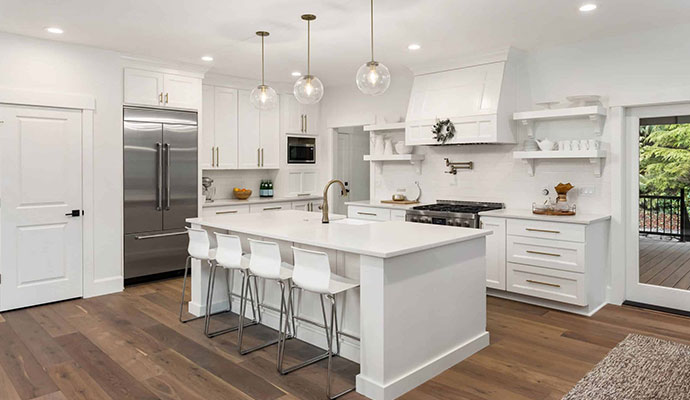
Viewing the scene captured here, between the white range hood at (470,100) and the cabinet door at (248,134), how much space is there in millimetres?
2299

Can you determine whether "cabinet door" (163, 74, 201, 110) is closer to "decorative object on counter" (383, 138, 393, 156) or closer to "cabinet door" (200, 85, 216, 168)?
"cabinet door" (200, 85, 216, 168)

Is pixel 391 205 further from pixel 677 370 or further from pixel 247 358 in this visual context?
pixel 677 370

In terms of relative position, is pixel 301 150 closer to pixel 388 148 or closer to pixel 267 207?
pixel 267 207

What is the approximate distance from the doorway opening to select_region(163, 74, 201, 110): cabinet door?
2347mm

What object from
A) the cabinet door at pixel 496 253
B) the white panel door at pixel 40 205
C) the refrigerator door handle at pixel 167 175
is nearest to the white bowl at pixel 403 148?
the cabinet door at pixel 496 253

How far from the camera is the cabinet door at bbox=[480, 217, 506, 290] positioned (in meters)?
4.83

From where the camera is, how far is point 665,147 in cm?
446

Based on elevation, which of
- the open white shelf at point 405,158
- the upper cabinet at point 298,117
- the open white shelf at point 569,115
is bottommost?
the open white shelf at point 405,158

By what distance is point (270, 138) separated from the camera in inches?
Result: 277

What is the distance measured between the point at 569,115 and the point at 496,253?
4.97 ft

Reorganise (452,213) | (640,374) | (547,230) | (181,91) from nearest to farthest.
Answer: (640,374)
(547,230)
(452,213)
(181,91)

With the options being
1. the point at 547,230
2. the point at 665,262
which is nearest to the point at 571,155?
the point at 547,230

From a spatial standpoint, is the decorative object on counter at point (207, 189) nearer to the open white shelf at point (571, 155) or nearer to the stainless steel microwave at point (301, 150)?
the stainless steel microwave at point (301, 150)

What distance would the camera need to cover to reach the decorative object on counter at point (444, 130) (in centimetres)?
533
